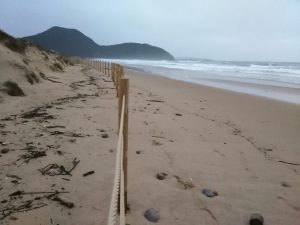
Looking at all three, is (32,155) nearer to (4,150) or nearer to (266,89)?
(4,150)

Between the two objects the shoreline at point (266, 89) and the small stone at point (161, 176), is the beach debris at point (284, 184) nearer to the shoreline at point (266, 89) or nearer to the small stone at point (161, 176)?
the small stone at point (161, 176)

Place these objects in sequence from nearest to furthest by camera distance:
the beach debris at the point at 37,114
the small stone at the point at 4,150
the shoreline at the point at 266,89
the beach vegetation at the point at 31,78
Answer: the small stone at the point at 4,150 < the beach debris at the point at 37,114 < the beach vegetation at the point at 31,78 < the shoreline at the point at 266,89

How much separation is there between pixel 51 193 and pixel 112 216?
5.22 ft

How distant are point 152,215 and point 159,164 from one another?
Result: 3.80ft

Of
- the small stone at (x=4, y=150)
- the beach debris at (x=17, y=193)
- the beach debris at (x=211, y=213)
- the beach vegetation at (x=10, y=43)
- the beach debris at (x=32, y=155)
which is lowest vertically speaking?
the beach debris at (x=211, y=213)

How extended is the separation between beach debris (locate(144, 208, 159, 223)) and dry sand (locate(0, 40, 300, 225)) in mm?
42

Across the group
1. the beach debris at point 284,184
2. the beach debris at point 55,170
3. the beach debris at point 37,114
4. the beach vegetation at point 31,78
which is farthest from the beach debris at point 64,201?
the beach vegetation at point 31,78

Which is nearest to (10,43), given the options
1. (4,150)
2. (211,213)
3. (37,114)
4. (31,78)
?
(31,78)

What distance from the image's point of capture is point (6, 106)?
621 centimetres

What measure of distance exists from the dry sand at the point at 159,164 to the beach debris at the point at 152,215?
4cm

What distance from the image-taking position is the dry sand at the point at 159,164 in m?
2.74

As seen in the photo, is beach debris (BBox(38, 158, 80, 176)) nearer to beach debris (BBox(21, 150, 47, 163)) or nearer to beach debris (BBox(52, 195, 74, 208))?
beach debris (BBox(21, 150, 47, 163))

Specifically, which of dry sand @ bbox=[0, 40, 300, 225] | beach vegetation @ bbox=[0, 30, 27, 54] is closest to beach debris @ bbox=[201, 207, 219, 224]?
dry sand @ bbox=[0, 40, 300, 225]

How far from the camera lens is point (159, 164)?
376cm
